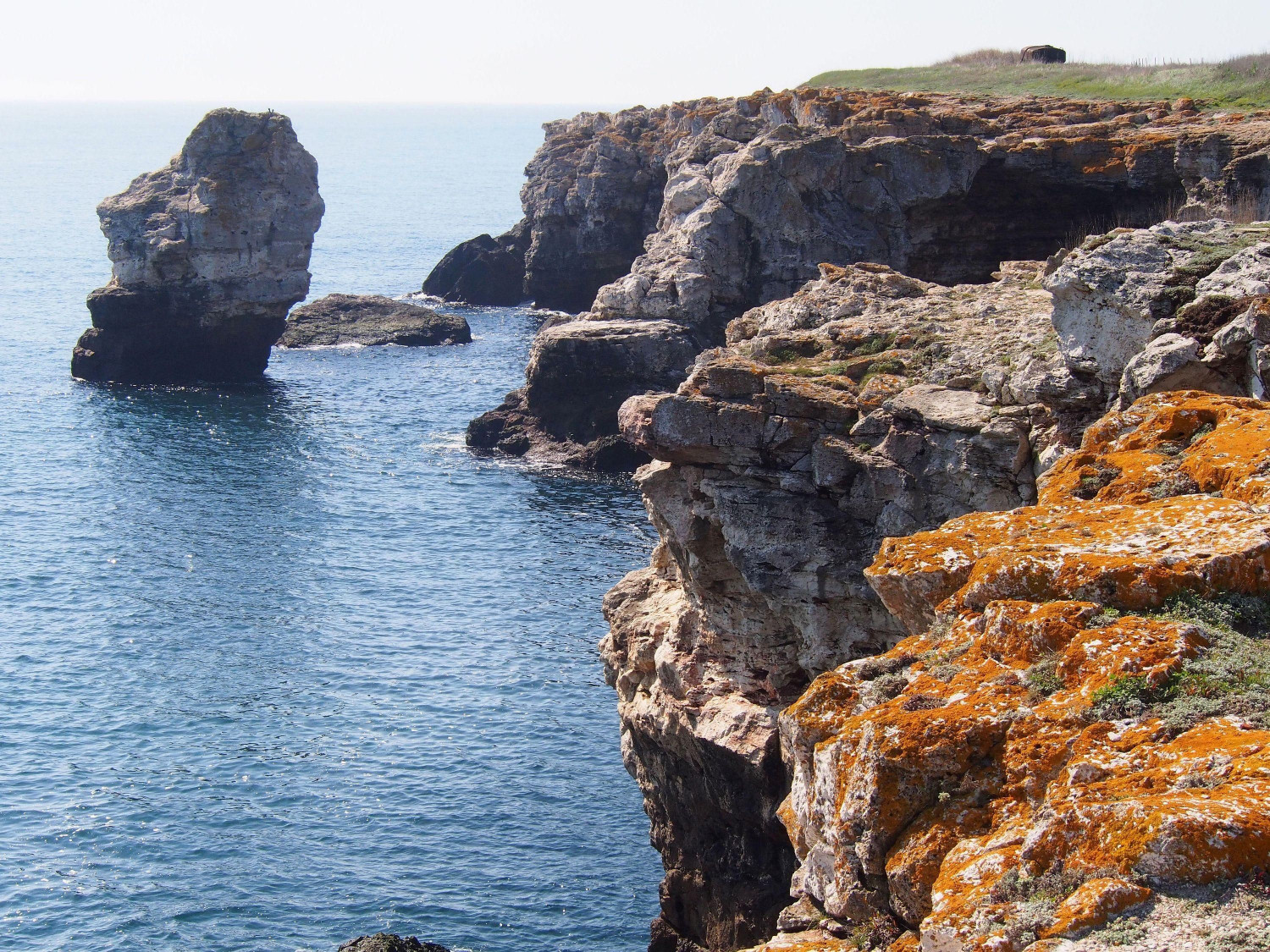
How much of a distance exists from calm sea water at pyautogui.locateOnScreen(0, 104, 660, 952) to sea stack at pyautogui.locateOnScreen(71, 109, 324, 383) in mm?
6302

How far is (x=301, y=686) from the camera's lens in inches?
1891

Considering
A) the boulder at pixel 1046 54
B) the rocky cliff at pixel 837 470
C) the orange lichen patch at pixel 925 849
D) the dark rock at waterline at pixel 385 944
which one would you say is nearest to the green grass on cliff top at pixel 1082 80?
the boulder at pixel 1046 54

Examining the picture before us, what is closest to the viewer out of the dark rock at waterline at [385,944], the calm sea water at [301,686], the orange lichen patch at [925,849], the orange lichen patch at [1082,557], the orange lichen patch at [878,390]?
the orange lichen patch at [925,849]

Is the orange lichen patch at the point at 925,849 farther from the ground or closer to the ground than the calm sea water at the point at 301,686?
farther from the ground

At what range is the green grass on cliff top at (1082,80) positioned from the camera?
7500 cm

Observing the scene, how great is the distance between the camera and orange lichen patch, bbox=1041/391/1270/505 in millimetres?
16078

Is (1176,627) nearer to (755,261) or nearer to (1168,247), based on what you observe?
(1168,247)

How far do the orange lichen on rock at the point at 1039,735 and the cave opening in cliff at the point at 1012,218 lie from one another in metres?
53.5

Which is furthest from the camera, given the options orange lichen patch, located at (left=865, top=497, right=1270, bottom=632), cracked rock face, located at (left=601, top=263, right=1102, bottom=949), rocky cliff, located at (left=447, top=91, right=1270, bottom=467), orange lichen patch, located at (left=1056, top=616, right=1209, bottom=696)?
rocky cliff, located at (left=447, top=91, right=1270, bottom=467)

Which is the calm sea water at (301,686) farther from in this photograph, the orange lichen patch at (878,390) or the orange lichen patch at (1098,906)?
the orange lichen patch at (1098,906)

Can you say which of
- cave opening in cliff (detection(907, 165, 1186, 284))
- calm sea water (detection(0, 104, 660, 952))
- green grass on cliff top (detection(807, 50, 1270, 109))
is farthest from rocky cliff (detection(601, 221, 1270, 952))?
green grass on cliff top (detection(807, 50, 1270, 109))

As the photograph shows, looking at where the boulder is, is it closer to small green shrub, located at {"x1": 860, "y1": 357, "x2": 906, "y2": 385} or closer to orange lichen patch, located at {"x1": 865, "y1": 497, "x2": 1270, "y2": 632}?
small green shrub, located at {"x1": 860, "y1": 357, "x2": 906, "y2": 385}

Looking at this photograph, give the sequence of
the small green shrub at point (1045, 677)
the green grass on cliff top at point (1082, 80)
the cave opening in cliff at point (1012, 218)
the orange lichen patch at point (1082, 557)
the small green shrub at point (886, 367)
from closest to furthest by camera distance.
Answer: the small green shrub at point (1045, 677) → the orange lichen patch at point (1082, 557) → the small green shrub at point (886, 367) → the cave opening in cliff at point (1012, 218) → the green grass on cliff top at point (1082, 80)

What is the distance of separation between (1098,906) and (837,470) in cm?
1937
